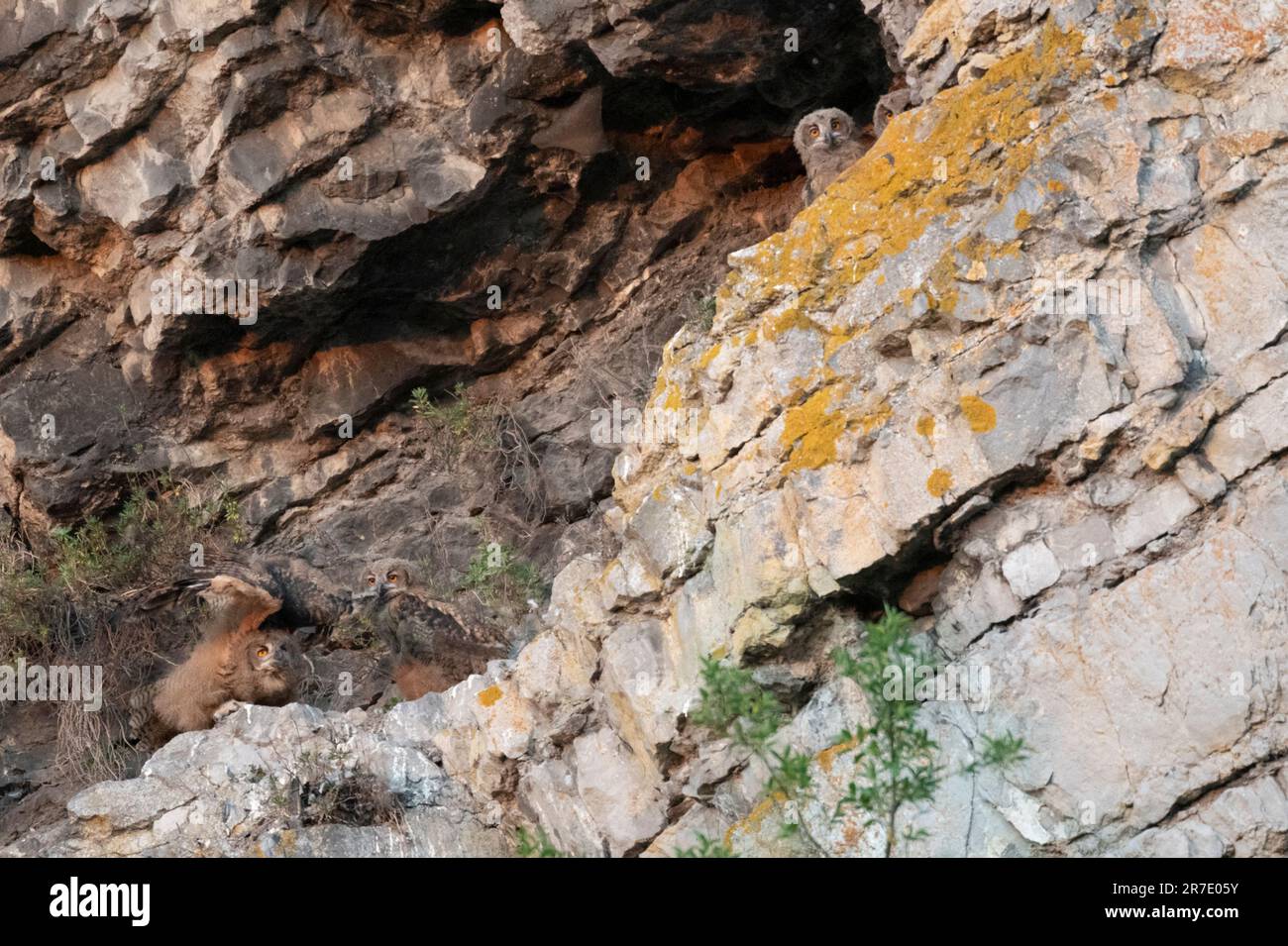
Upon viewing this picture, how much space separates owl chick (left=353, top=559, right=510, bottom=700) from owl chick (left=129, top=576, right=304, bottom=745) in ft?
1.76

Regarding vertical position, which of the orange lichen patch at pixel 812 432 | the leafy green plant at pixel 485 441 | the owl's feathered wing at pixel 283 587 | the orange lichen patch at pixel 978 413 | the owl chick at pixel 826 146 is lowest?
the orange lichen patch at pixel 978 413

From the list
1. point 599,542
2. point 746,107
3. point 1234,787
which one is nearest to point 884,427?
point 1234,787

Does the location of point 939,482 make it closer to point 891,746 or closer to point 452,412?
point 891,746

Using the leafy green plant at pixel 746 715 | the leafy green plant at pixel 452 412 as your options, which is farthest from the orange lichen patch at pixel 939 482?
the leafy green plant at pixel 452 412

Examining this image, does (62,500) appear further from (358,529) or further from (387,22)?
(387,22)

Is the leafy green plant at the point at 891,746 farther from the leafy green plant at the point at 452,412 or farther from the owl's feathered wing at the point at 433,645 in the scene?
the leafy green plant at the point at 452,412

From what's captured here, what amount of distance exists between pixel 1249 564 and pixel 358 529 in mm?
6027

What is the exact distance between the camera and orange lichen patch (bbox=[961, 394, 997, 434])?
5.43 meters

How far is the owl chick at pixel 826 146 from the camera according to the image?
A: 8.02 metres

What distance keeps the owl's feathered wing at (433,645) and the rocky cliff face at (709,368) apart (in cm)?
80

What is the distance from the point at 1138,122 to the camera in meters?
5.59

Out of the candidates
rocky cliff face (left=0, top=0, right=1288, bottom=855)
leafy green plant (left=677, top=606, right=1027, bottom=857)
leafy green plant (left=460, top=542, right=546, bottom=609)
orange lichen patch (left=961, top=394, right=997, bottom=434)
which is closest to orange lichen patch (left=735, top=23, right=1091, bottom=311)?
rocky cliff face (left=0, top=0, right=1288, bottom=855)

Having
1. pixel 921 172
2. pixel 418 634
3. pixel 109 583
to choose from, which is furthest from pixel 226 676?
pixel 921 172

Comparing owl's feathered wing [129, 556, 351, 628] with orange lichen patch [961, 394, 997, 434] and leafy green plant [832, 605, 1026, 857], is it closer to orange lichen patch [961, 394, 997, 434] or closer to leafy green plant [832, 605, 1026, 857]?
orange lichen patch [961, 394, 997, 434]
